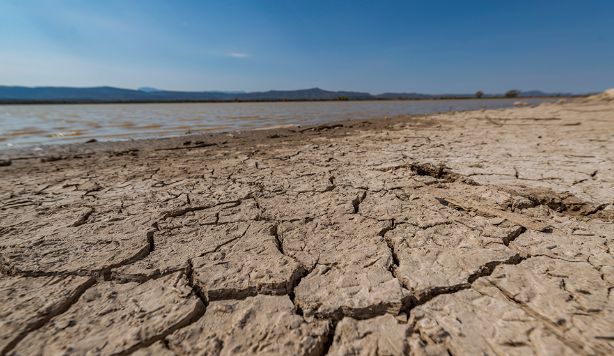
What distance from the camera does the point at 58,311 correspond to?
0.99 meters

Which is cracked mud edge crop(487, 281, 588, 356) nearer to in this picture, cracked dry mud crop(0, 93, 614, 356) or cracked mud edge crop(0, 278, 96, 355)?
cracked dry mud crop(0, 93, 614, 356)

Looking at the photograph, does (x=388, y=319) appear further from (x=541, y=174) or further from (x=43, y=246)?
(x=541, y=174)

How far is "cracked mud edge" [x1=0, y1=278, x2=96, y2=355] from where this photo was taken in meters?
0.86

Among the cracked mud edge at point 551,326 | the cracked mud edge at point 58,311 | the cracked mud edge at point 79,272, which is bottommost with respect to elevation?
the cracked mud edge at point 58,311

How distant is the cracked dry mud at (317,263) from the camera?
862mm

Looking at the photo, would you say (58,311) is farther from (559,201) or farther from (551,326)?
(559,201)

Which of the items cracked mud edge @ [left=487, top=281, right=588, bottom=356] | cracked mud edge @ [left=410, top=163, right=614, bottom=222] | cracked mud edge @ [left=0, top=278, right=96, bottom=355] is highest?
cracked mud edge @ [left=410, top=163, right=614, bottom=222]

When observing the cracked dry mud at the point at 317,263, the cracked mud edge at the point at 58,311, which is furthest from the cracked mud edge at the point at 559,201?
the cracked mud edge at the point at 58,311

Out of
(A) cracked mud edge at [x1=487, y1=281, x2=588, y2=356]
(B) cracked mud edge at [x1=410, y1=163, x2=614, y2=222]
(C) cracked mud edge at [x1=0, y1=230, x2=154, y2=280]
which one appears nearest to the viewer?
(A) cracked mud edge at [x1=487, y1=281, x2=588, y2=356]

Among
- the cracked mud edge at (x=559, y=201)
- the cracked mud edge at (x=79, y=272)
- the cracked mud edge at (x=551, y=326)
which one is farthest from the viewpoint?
the cracked mud edge at (x=559, y=201)

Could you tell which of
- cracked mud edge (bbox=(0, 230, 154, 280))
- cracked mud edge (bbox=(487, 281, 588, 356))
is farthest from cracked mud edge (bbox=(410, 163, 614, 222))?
cracked mud edge (bbox=(0, 230, 154, 280))

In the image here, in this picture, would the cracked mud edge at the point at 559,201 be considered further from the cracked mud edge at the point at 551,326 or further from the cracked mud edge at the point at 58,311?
the cracked mud edge at the point at 58,311

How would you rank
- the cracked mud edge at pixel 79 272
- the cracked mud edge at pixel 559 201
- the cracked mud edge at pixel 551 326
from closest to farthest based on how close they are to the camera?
the cracked mud edge at pixel 551 326
the cracked mud edge at pixel 79 272
the cracked mud edge at pixel 559 201

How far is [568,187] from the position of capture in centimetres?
192
